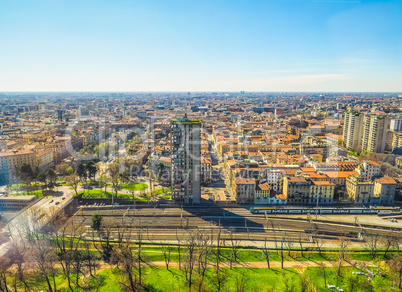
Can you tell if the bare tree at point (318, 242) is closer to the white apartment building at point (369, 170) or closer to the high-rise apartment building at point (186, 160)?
the high-rise apartment building at point (186, 160)

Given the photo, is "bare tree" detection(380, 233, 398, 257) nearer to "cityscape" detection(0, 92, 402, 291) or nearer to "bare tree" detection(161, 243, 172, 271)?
"cityscape" detection(0, 92, 402, 291)

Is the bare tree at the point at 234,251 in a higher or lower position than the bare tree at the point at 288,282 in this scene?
higher

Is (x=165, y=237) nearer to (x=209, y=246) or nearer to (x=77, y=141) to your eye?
(x=209, y=246)

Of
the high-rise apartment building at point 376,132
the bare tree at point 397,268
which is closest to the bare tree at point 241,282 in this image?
the bare tree at point 397,268

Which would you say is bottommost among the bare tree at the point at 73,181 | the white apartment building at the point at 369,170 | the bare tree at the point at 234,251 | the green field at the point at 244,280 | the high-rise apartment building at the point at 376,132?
the green field at the point at 244,280

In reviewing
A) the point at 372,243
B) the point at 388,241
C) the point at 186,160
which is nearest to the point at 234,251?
the point at 372,243

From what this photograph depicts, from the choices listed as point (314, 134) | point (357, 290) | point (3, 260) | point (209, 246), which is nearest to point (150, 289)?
point (209, 246)

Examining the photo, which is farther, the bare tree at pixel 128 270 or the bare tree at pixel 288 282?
the bare tree at pixel 288 282
